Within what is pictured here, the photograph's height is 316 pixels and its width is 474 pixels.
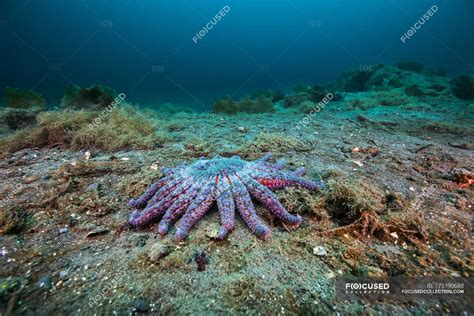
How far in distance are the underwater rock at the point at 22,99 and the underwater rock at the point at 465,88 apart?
2313cm

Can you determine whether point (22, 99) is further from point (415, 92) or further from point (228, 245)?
point (415, 92)

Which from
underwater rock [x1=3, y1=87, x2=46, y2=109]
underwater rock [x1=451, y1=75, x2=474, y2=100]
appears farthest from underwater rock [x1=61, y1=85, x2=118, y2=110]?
underwater rock [x1=451, y1=75, x2=474, y2=100]

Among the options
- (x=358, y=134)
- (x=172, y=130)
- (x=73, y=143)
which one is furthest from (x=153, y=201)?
(x=358, y=134)

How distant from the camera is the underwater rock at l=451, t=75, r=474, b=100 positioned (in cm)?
1246

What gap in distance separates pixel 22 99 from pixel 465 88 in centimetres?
2420

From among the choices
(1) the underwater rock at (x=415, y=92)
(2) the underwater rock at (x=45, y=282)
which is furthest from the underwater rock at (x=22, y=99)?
(1) the underwater rock at (x=415, y=92)

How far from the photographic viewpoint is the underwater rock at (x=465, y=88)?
12.5 metres

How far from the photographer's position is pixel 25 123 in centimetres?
753

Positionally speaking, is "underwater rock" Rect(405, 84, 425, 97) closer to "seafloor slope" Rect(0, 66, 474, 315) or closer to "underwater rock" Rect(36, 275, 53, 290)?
"seafloor slope" Rect(0, 66, 474, 315)

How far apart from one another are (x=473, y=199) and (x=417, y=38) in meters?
145

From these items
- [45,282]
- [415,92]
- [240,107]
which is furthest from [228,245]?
[415,92]

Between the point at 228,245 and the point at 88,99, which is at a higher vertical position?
the point at 88,99

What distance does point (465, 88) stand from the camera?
12.7 meters

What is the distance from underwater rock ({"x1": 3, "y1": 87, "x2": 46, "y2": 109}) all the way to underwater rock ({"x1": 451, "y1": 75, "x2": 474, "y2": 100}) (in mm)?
23129
